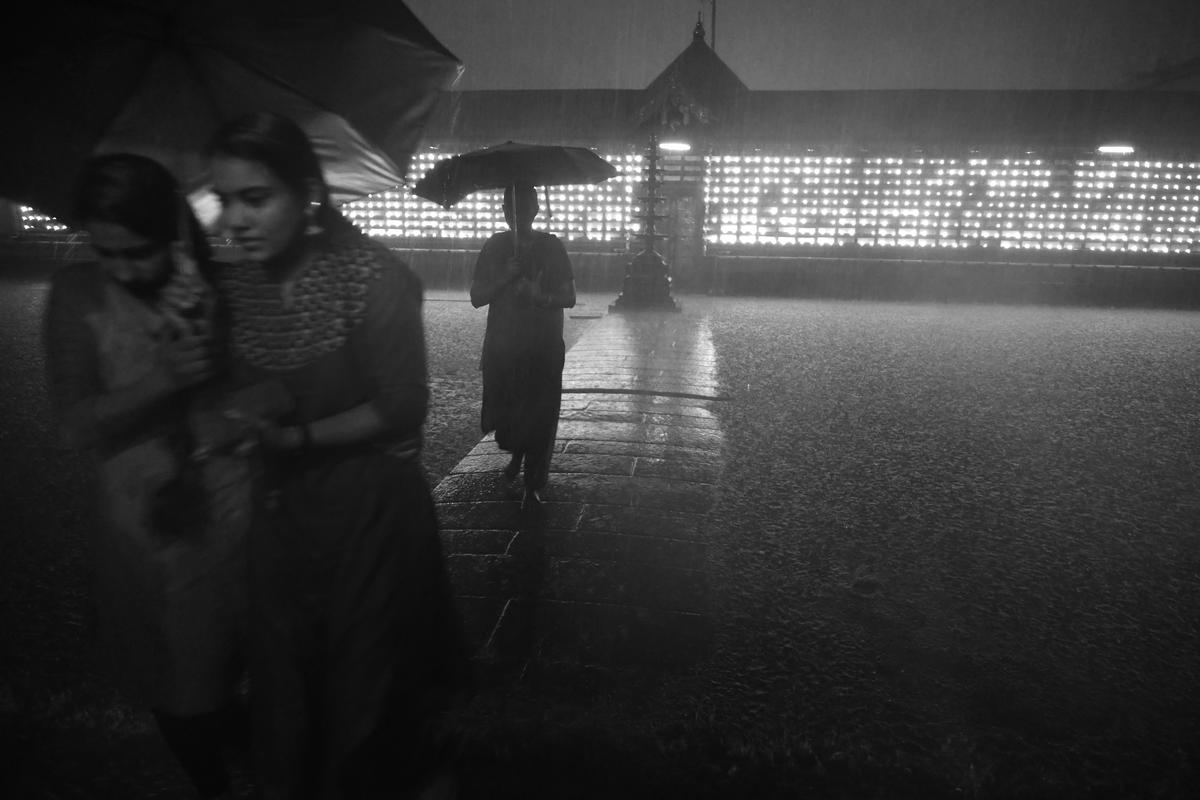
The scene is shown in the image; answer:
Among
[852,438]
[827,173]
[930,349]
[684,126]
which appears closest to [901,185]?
[827,173]

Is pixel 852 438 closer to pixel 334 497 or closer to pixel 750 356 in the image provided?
pixel 750 356

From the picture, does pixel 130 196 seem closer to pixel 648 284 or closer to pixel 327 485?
pixel 327 485

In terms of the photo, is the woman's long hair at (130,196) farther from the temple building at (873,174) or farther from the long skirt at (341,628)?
the temple building at (873,174)

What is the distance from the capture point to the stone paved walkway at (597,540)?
8.25 ft

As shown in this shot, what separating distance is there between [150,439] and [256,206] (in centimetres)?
55

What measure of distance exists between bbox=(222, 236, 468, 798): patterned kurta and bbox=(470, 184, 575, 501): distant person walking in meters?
2.22

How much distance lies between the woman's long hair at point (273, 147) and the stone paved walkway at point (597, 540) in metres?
1.67

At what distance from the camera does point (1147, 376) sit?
7367 millimetres

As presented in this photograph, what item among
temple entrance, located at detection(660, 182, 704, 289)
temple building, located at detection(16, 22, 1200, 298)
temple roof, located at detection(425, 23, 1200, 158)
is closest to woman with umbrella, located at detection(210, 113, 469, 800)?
temple entrance, located at detection(660, 182, 704, 289)

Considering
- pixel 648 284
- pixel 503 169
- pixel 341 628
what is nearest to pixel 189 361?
pixel 341 628

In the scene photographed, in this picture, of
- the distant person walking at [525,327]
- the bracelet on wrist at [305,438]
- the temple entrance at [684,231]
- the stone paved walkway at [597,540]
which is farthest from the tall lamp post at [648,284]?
the bracelet on wrist at [305,438]

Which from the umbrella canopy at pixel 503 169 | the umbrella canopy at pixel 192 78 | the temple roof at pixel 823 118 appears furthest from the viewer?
the temple roof at pixel 823 118

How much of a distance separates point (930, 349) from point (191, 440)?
911cm

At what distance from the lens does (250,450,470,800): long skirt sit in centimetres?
136
